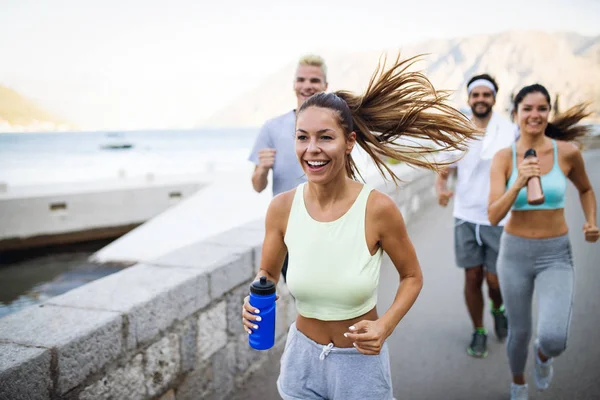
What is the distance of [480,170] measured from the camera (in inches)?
179

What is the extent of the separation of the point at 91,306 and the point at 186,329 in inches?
27.2

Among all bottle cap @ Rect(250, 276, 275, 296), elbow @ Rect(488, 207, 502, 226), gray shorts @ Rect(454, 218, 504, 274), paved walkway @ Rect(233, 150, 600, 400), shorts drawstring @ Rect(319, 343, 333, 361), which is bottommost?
paved walkway @ Rect(233, 150, 600, 400)

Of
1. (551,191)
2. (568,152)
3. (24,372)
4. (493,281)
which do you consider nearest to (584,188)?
(568,152)

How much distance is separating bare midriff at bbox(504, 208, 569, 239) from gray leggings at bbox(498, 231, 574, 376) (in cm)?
4

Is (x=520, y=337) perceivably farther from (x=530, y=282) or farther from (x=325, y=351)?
(x=325, y=351)

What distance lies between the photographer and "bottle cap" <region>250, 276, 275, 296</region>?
1.94m

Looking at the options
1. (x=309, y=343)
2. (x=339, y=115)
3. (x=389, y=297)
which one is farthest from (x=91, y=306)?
(x=389, y=297)

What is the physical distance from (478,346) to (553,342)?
4.43 feet

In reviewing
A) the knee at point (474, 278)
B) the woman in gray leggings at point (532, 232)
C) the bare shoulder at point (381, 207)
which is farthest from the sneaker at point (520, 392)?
the bare shoulder at point (381, 207)

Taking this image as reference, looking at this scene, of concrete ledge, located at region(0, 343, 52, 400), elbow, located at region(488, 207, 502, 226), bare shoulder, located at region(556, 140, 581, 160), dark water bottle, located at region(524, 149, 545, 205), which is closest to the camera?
concrete ledge, located at region(0, 343, 52, 400)

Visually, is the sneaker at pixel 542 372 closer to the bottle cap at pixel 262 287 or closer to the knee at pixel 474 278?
the knee at pixel 474 278

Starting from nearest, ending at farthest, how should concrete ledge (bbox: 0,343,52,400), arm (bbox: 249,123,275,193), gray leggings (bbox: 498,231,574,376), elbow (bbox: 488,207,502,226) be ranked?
concrete ledge (bbox: 0,343,52,400) → gray leggings (bbox: 498,231,574,376) → elbow (bbox: 488,207,502,226) → arm (bbox: 249,123,275,193)

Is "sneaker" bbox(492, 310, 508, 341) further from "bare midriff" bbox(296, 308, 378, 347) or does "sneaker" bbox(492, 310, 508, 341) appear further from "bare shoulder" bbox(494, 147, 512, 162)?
"bare midriff" bbox(296, 308, 378, 347)

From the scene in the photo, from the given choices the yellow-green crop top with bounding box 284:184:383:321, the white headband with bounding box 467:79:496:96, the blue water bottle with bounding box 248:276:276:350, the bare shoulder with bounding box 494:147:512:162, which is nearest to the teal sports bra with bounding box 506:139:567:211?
the bare shoulder with bounding box 494:147:512:162
